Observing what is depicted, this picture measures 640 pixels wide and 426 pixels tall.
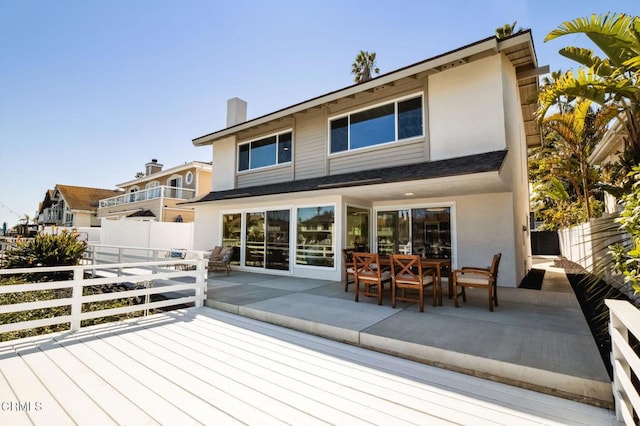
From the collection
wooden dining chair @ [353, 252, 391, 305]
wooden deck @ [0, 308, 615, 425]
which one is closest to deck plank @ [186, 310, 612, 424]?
wooden deck @ [0, 308, 615, 425]

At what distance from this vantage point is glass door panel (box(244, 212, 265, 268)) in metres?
10.5

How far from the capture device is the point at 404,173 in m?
6.88

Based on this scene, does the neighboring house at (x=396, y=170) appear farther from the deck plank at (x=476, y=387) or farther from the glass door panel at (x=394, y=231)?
the deck plank at (x=476, y=387)

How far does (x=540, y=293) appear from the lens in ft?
21.3

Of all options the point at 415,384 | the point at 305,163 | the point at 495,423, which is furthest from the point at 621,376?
the point at 305,163

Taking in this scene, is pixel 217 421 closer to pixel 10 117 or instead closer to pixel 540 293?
pixel 540 293

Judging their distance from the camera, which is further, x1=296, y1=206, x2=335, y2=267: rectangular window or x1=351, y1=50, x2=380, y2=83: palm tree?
x1=351, y1=50, x2=380, y2=83: palm tree

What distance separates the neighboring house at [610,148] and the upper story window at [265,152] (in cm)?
988

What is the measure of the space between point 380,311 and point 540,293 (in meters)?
4.12

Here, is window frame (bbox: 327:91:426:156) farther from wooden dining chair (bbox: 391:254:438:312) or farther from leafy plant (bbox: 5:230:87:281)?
leafy plant (bbox: 5:230:87:281)

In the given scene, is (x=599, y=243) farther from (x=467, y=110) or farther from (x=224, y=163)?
(x=224, y=163)

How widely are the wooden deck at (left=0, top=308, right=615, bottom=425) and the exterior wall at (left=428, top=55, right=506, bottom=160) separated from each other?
18.0 feet

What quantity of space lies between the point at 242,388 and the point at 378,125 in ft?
24.7

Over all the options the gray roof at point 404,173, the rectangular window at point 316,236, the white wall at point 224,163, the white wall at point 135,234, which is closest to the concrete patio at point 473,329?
the rectangular window at point 316,236
